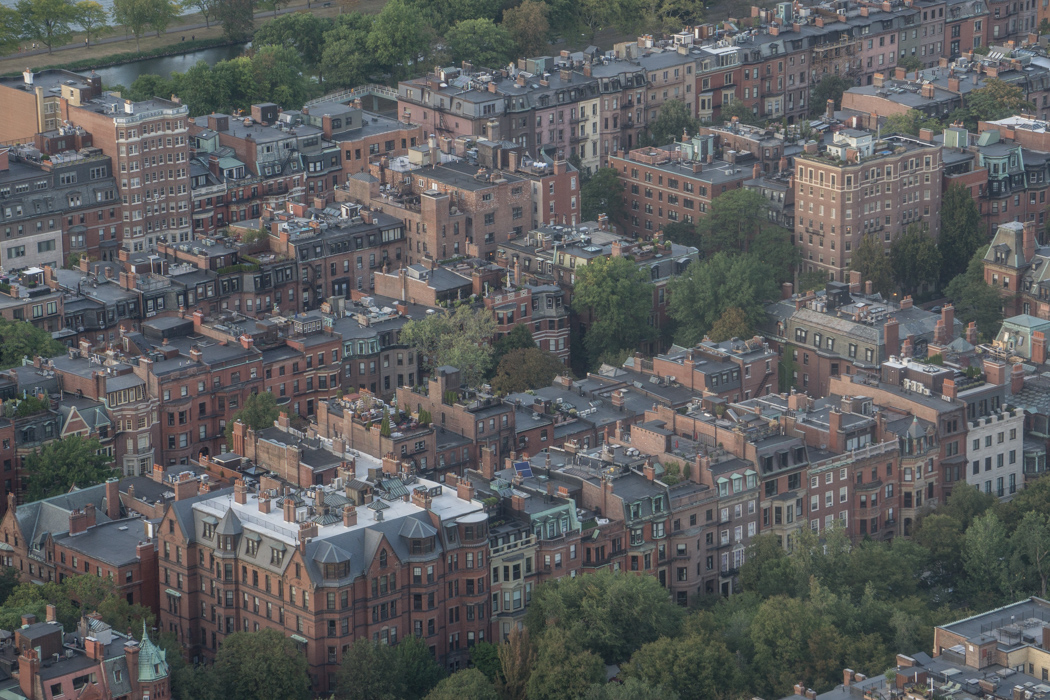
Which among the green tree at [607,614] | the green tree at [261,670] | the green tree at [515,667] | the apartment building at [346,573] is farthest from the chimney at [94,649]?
the green tree at [607,614]

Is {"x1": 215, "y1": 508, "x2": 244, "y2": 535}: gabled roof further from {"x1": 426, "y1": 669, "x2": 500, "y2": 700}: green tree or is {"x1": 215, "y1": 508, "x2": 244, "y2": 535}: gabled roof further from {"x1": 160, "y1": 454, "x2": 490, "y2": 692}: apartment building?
{"x1": 426, "y1": 669, "x2": 500, "y2": 700}: green tree

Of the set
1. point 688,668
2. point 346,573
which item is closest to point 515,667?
point 688,668

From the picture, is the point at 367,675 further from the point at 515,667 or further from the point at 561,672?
the point at 561,672

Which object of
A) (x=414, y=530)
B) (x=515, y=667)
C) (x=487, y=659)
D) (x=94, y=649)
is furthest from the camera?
(x=487, y=659)

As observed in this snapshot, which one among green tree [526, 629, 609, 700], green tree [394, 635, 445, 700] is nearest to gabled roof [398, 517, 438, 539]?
green tree [394, 635, 445, 700]

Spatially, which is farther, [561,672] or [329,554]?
[329,554]

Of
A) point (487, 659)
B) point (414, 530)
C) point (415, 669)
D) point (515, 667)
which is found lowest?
point (487, 659)

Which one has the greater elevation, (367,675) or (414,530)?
(414,530)
